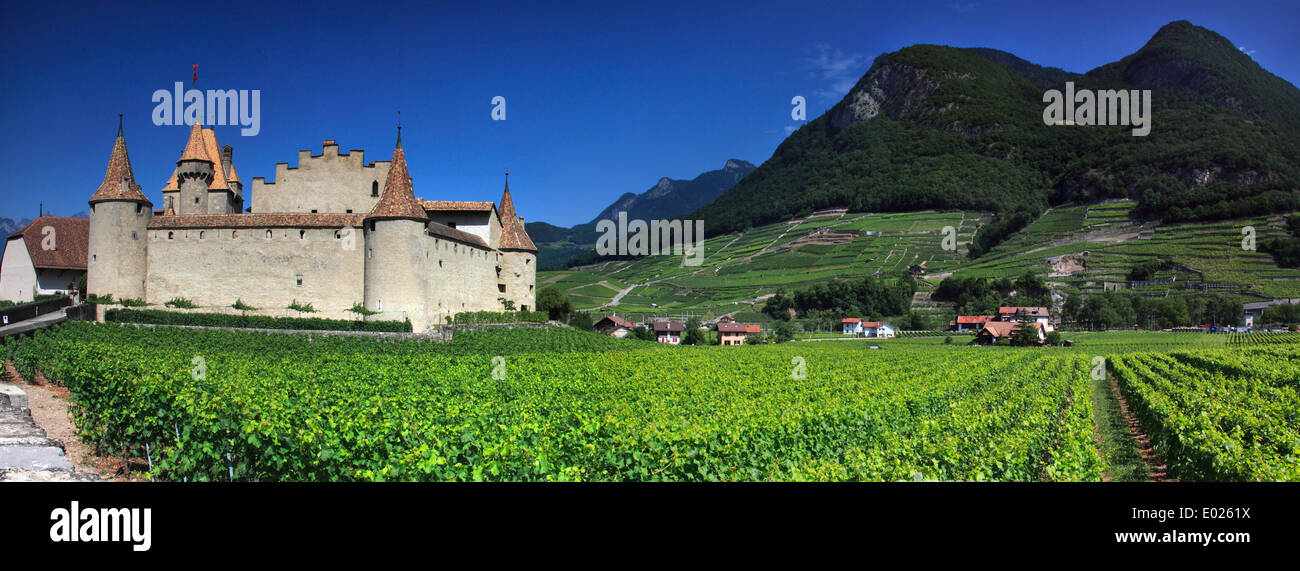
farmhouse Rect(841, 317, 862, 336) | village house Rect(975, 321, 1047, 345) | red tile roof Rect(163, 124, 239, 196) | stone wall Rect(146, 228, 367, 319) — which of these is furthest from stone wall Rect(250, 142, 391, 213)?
farmhouse Rect(841, 317, 862, 336)

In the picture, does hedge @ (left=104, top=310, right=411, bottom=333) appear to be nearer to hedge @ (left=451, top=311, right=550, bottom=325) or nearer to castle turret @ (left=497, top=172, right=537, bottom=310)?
hedge @ (left=451, top=311, right=550, bottom=325)

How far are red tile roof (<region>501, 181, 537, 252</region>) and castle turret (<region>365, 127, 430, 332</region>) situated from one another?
11.5 m

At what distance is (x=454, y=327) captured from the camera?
3816 cm

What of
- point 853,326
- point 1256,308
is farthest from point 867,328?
point 1256,308

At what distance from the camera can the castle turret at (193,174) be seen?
41438 mm

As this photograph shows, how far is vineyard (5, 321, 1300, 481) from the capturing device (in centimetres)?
923

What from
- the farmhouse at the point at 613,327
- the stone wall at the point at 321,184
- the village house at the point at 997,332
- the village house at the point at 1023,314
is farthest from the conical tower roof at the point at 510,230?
the village house at the point at 1023,314

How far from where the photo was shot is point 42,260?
1667 inches

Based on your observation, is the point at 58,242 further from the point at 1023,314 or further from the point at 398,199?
the point at 1023,314

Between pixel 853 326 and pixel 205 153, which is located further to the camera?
pixel 853 326

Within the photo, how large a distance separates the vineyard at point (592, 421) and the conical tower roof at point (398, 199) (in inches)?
371

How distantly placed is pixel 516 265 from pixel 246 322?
1728 cm
